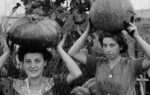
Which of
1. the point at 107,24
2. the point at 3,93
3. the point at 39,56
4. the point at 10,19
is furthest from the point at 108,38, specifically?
the point at 10,19

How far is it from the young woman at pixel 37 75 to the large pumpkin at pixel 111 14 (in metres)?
0.58

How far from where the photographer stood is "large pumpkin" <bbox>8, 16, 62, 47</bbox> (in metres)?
3.69

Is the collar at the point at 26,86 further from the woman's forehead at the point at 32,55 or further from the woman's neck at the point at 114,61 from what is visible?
the woman's neck at the point at 114,61

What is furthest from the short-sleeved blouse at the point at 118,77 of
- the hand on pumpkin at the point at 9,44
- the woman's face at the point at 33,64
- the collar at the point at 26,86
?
the hand on pumpkin at the point at 9,44

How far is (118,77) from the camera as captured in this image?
4.34 meters

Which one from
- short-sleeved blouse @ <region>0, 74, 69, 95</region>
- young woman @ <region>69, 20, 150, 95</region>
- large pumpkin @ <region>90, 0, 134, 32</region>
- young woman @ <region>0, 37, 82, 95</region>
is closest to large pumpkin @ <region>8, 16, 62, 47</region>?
young woman @ <region>0, 37, 82, 95</region>

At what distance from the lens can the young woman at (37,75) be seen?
12.8 feet

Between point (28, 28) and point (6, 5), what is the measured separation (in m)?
3.81

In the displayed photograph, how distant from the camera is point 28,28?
3.71 meters

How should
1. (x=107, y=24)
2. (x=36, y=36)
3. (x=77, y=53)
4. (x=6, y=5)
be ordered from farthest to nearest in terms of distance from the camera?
(x=6, y=5), (x=77, y=53), (x=107, y=24), (x=36, y=36)

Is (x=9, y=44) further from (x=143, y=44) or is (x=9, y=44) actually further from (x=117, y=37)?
(x=143, y=44)

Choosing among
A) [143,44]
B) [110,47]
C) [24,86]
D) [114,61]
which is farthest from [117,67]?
[24,86]

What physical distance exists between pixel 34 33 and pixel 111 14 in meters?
0.99

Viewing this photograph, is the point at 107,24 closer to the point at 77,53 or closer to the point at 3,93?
the point at 77,53
